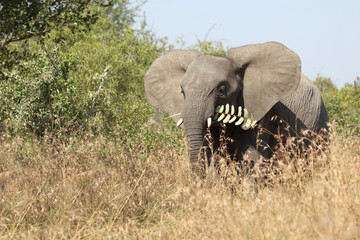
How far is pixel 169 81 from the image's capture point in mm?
7340

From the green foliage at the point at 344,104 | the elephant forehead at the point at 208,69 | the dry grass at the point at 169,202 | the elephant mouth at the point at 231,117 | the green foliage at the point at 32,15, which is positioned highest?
the green foliage at the point at 32,15

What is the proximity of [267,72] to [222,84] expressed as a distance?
80 cm

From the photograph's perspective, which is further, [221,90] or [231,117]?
[231,117]

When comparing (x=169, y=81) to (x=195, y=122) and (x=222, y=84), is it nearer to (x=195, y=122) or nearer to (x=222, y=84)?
(x=222, y=84)

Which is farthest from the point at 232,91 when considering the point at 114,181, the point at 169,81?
the point at 114,181

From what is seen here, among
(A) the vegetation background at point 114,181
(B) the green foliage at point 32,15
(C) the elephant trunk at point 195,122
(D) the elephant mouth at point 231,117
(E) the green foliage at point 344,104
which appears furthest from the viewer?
(E) the green foliage at point 344,104

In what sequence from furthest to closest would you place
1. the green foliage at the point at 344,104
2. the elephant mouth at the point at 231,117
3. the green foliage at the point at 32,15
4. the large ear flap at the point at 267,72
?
1. the green foliage at the point at 344,104
2. the green foliage at the point at 32,15
3. the large ear flap at the point at 267,72
4. the elephant mouth at the point at 231,117

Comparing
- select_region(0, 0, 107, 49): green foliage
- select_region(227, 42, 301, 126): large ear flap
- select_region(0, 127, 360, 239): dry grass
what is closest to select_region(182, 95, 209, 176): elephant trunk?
select_region(0, 127, 360, 239): dry grass

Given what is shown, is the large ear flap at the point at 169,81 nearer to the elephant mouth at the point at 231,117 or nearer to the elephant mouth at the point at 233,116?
the elephant mouth at the point at 231,117

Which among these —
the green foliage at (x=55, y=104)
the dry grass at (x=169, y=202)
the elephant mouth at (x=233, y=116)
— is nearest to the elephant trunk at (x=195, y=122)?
the elephant mouth at (x=233, y=116)

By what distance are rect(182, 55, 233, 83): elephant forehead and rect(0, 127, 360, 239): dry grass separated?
117 cm

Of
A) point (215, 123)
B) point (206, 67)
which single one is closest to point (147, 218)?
point (215, 123)

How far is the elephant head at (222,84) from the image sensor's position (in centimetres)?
630

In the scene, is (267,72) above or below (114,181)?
above
